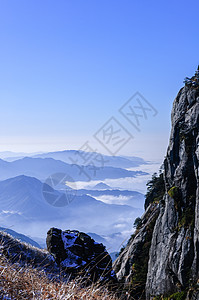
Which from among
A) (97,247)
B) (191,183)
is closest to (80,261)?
(97,247)

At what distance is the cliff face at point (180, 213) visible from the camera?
2802 cm

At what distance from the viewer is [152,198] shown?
179ft

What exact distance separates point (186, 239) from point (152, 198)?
84.4 feet

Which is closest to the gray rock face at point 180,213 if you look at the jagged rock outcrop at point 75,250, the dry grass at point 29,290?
the jagged rock outcrop at point 75,250

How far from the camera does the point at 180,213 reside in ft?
105

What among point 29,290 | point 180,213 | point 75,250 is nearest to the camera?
point 29,290

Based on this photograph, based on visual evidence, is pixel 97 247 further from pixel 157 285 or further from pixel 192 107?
pixel 192 107

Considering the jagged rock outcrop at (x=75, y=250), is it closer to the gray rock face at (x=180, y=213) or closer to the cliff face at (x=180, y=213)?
the cliff face at (x=180, y=213)

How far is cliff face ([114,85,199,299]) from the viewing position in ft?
91.9

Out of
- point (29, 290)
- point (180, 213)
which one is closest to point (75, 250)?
point (180, 213)

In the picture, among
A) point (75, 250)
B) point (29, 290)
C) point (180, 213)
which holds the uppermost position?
point (29, 290)

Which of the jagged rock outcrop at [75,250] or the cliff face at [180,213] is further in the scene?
the cliff face at [180,213]

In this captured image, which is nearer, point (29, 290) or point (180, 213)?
point (29, 290)

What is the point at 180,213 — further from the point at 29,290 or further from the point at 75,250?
the point at 29,290
